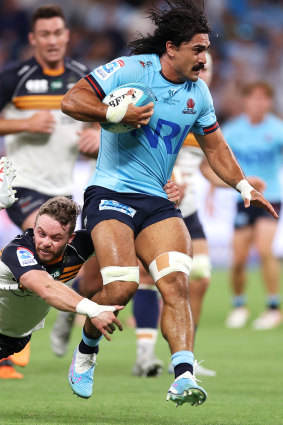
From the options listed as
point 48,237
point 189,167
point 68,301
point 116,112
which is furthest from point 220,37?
point 68,301

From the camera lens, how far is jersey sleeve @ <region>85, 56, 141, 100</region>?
5766 mm

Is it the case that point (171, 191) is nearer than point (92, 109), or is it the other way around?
point (92, 109)

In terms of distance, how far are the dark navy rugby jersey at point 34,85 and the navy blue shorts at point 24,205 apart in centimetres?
78

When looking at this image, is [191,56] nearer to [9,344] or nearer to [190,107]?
[190,107]

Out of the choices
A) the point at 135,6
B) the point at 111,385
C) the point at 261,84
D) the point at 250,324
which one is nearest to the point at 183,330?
the point at 111,385

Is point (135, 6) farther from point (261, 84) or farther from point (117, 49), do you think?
point (261, 84)

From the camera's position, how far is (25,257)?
5.42 metres

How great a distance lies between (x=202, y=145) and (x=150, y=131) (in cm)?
59

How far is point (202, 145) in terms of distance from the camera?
21.0 feet

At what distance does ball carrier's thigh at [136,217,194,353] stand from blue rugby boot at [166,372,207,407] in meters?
0.29

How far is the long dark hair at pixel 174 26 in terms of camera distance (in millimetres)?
5906

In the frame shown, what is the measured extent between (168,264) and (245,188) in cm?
81

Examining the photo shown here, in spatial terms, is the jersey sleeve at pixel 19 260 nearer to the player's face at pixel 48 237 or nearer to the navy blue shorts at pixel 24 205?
the player's face at pixel 48 237

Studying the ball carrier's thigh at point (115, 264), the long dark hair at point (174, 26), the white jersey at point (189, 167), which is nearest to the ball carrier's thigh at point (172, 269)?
the ball carrier's thigh at point (115, 264)
